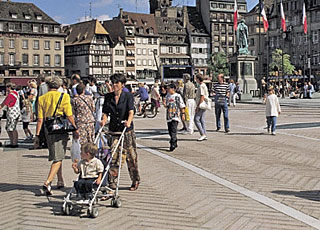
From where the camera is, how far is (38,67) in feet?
293

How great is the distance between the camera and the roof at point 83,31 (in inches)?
3733

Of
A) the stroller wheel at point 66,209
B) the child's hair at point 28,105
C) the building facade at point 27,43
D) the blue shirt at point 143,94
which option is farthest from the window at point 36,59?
the stroller wheel at point 66,209

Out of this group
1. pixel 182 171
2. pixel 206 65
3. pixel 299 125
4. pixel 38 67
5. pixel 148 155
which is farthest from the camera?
pixel 206 65

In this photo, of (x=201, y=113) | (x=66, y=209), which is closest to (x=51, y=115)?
(x=66, y=209)

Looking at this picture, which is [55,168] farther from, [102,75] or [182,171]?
[102,75]

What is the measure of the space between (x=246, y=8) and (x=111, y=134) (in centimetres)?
11495

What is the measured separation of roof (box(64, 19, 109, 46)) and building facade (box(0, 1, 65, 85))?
5.24 metres

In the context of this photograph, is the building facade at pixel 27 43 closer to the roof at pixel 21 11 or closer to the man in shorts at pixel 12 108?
the roof at pixel 21 11

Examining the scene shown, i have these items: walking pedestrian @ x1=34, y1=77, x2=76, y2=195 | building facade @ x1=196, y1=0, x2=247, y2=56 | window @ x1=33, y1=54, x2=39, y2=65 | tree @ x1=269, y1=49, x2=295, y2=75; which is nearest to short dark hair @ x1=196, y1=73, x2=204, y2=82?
walking pedestrian @ x1=34, y1=77, x2=76, y2=195

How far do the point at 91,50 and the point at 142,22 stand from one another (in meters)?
14.7

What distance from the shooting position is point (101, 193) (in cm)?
789

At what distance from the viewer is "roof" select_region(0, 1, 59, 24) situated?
86219 millimetres

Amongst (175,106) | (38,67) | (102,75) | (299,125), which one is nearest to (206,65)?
(102,75)

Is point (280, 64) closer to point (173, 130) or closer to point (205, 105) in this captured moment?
point (205, 105)
